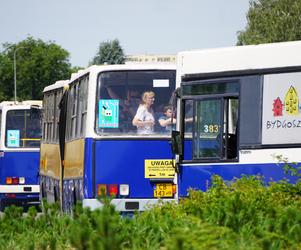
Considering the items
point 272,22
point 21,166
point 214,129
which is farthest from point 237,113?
point 272,22

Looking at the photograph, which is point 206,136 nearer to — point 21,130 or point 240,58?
point 240,58

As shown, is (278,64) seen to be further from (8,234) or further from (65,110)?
(65,110)

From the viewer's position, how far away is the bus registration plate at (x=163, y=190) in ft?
65.8

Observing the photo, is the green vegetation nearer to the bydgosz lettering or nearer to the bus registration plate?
the bydgosz lettering

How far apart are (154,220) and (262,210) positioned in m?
1.14

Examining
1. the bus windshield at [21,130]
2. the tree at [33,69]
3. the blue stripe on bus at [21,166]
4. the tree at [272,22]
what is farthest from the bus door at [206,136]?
the tree at [33,69]

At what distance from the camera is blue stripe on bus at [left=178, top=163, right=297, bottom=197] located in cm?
1609

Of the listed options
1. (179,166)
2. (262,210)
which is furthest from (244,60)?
(262,210)

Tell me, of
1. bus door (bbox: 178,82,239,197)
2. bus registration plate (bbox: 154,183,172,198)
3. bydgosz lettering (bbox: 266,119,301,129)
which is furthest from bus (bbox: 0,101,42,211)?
bydgosz lettering (bbox: 266,119,301,129)

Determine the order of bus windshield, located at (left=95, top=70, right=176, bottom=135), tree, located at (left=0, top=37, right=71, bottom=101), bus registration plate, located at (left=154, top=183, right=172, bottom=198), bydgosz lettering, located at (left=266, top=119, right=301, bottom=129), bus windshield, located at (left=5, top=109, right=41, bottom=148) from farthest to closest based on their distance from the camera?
tree, located at (left=0, top=37, right=71, bottom=101) < bus windshield, located at (left=5, top=109, right=41, bottom=148) < bus windshield, located at (left=95, top=70, right=176, bottom=135) < bus registration plate, located at (left=154, top=183, right=172, bottom=198) < bydgosz lettering, located at (left=266, top=119, right=301, bottom=129)

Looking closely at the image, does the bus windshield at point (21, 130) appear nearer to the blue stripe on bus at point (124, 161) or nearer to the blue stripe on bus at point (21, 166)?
the blue stripe on bus at point (21, 166)

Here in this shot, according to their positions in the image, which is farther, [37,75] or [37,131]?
[37,75]

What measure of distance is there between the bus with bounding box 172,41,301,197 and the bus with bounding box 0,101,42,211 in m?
17.2

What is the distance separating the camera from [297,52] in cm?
1628
